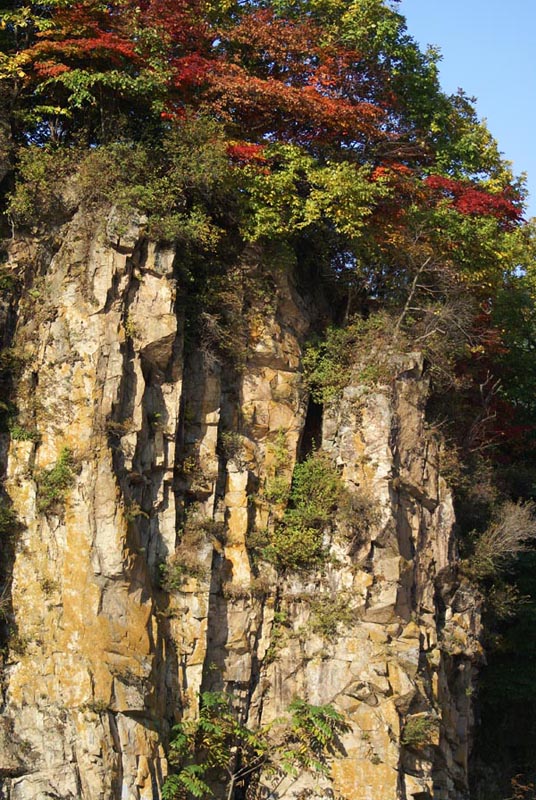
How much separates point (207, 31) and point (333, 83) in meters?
2.23

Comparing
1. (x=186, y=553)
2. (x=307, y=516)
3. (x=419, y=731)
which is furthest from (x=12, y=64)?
(x=419, y=731)

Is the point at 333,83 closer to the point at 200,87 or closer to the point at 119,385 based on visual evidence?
the point at 200,87

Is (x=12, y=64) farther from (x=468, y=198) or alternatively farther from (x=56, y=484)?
(x=468, y=198)

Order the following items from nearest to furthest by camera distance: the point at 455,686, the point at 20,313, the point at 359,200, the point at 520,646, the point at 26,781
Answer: the point at 26,781
the point at 20,313
the point at 359,200
the point at 455,686
the point at 520,646

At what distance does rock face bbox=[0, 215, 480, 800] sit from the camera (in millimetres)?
13539

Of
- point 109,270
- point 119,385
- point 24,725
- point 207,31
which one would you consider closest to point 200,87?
point 207,31

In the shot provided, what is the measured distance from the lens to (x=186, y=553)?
49.4 feet

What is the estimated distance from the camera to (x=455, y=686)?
59.7 ft

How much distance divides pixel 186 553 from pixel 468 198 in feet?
28.3

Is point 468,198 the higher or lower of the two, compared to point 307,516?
higher

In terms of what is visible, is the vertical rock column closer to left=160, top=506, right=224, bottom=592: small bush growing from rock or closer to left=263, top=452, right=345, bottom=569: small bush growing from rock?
left=160, top=506, right=224, bottom=592: small bush growing from rock

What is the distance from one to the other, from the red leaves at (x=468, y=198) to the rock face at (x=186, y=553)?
11.5 feet

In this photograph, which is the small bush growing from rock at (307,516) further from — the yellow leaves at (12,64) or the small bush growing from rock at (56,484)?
the yellow leaves at (12,64)

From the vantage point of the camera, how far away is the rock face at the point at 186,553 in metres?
13.5
